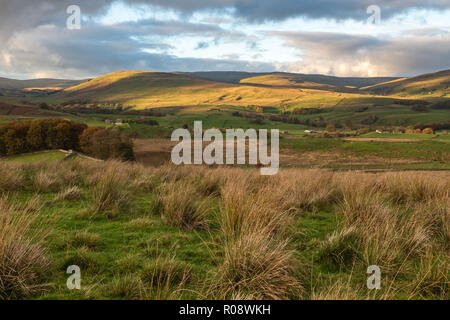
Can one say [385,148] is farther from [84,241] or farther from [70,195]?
[84,241]

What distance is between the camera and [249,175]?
10.6 metres

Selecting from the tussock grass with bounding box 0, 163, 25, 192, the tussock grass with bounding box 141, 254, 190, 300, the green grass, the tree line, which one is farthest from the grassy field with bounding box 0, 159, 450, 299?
the green grass

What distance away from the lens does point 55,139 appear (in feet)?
173

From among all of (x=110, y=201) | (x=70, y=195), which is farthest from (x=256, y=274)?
(x=70, y=195)

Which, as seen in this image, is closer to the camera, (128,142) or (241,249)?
(241,249)

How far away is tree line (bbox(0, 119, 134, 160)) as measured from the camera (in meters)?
47.5

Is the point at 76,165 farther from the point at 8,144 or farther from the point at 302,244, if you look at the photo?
the point at 8,144

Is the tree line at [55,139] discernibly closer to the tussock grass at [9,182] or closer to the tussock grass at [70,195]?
the tussock grass at [9,182]

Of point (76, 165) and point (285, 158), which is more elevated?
point (76, 165)

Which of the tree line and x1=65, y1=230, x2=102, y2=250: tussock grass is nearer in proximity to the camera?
x1=65, y1=230, x2=102, y2=250: tussock grass

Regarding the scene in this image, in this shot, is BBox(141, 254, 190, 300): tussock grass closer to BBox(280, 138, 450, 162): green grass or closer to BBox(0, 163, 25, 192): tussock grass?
BBox(0, 163, 25, 192): tussock grass

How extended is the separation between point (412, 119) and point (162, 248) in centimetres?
15249

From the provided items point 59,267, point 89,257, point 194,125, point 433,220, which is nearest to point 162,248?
point 89,257

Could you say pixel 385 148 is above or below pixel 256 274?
below
